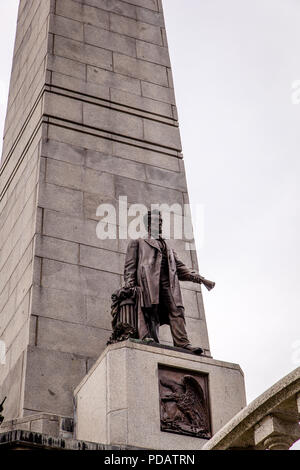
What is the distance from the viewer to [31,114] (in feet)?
66.4

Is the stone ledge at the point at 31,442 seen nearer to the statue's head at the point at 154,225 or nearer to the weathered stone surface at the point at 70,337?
the weathered stone surface at the point at 70,337

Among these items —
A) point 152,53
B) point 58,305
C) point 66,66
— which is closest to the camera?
point 58,305

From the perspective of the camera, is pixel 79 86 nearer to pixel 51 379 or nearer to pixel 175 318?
pixel 175 318

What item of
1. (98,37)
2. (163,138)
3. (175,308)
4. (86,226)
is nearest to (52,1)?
(98,37)

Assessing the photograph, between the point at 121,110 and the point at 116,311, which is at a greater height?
the point at 121,110

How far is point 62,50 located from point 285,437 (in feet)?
45.1

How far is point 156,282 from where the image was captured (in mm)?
14719

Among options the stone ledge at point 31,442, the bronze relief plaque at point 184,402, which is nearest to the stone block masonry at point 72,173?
the bronze relief plaque at point 184,402

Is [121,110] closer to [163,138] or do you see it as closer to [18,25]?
[163,138]

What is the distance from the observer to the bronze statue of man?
14.4 metres

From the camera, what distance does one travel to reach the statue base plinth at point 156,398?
12648mm

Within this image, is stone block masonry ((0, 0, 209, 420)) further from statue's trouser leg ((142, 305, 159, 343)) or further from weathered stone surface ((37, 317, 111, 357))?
statue's trouser leg ((142, 305, 159, 343))

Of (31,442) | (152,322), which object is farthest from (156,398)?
(31,442)

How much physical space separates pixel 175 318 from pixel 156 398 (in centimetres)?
201
